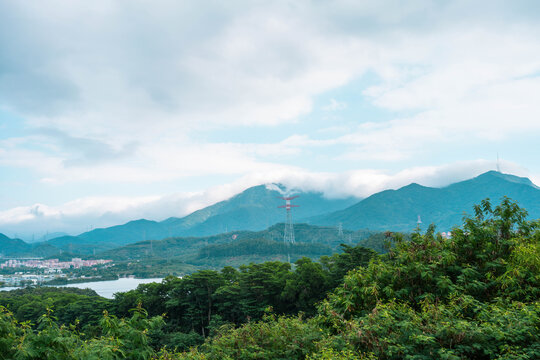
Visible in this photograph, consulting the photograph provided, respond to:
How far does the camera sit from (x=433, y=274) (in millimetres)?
7953

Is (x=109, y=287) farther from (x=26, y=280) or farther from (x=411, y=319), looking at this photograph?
(x=411, y=319)

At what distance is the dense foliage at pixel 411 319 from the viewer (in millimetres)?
5070

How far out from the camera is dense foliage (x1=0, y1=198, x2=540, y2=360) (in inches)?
200

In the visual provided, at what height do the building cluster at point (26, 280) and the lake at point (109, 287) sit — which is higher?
the building cluster at point (26, 280)

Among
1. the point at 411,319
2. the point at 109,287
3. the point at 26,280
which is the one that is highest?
the point at 411,319

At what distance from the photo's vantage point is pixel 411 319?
6.09 metres

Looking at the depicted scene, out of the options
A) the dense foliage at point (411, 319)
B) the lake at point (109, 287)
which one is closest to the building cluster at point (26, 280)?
the lake at point (109, 287)

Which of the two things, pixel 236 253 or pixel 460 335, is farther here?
pixel 236 253

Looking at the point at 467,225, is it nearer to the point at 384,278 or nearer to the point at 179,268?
the point at 384,278

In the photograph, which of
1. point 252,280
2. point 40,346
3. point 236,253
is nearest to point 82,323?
point 252,280

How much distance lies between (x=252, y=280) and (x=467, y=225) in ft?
63.6

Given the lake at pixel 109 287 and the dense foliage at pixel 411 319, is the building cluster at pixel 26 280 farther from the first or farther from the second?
the dense foliage at pixel 411 319

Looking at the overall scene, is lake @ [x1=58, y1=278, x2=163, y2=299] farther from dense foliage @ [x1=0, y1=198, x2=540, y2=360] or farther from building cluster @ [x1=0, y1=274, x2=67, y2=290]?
dense foliage @ [x1=0, y1=198, x2=540, y2=360]

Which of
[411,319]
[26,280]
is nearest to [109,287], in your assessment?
[26,280]
